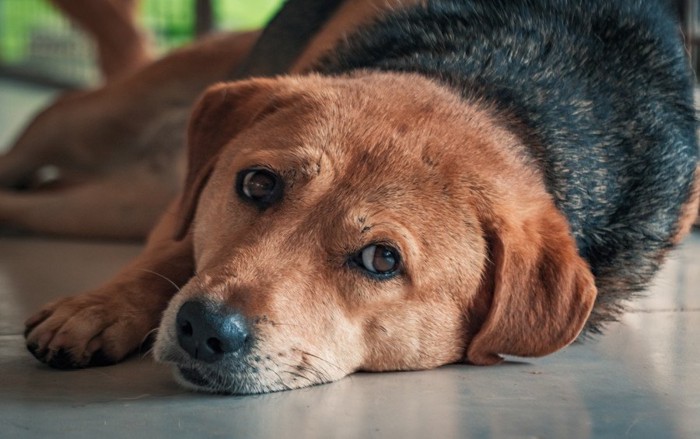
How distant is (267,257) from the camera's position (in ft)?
8.34

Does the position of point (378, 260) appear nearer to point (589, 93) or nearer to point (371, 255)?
point (371, 255)

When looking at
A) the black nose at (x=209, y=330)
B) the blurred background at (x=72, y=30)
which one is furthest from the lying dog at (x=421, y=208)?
the blurred background at (x=72, y=30)

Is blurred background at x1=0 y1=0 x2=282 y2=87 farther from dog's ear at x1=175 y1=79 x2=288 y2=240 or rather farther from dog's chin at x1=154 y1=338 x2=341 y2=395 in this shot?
dog's chin at x1=154 y1=338 x2=341 y2=395

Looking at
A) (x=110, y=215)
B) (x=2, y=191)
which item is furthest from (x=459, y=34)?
(x=2, y=191)

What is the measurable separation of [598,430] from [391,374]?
590 mm

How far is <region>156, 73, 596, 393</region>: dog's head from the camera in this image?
2.48 metres

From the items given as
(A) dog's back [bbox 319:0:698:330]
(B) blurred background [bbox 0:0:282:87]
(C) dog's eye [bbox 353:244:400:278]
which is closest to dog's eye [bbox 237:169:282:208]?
(C) dog's eye [bbox 353:244:400:278]

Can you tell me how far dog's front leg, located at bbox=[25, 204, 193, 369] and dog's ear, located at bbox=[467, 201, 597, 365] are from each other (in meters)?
0.83

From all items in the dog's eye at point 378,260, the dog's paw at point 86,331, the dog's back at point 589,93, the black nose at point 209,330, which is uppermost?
the dog's back at point 589,93

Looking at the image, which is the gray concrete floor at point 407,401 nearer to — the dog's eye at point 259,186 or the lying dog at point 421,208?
the lying dog at point 421,208

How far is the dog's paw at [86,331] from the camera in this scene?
274cm

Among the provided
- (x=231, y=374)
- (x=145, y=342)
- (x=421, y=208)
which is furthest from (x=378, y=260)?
(x=145, y=342)

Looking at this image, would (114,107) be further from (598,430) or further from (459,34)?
(598,430)

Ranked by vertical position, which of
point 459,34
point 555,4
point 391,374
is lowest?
point 391,374
